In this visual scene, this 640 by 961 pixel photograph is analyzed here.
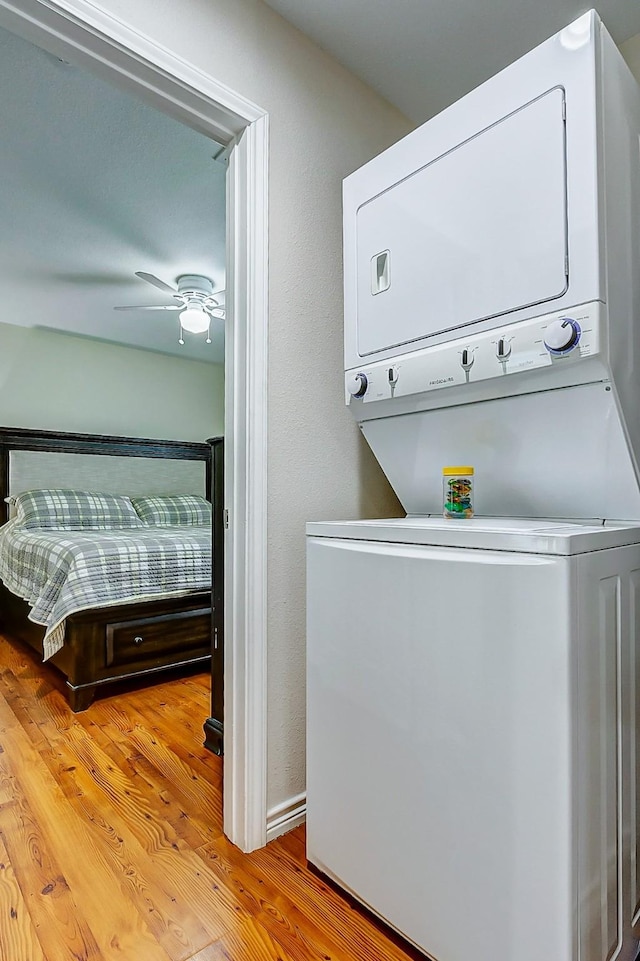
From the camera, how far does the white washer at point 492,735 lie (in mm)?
851

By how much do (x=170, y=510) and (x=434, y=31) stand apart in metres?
3.87

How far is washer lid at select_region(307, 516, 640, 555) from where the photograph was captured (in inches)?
34.1

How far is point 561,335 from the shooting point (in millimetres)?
992

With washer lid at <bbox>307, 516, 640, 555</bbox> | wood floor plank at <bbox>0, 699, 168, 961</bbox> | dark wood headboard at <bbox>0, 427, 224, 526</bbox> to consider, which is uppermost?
dark wood headboard at <bbox>0, 427, 224, 526</bbox>

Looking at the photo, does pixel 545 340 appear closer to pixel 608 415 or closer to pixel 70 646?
pixel 608 415

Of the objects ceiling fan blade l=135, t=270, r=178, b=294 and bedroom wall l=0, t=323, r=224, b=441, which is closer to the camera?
ceiling fan blade l=135, t=270, r=178, b=294

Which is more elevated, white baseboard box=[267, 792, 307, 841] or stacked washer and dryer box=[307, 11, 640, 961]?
stacked washer and dryer box=[307, 11, 640, 961]

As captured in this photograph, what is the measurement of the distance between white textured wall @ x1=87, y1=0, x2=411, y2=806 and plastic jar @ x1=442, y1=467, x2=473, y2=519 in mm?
490

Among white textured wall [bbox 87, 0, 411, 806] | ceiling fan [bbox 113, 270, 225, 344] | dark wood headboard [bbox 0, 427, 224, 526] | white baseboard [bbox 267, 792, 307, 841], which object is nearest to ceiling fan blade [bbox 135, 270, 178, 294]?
ceiling fan [bbox 113, 270, 225, 344]

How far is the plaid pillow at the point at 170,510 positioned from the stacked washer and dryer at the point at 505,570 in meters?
3.55

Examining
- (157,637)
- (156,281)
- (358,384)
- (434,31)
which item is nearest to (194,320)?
(156,281)

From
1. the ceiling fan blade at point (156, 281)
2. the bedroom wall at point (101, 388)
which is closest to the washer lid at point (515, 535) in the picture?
the ceiling fan blade at point (156, 281)

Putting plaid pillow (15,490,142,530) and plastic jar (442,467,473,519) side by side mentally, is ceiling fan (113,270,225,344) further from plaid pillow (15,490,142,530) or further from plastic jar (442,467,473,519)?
plastic jar (442,467,473,519)

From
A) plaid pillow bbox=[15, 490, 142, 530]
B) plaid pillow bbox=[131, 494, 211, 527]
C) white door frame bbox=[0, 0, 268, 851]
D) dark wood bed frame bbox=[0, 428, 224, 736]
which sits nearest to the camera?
white door frame bbox=[0, 0, 268, 851]
